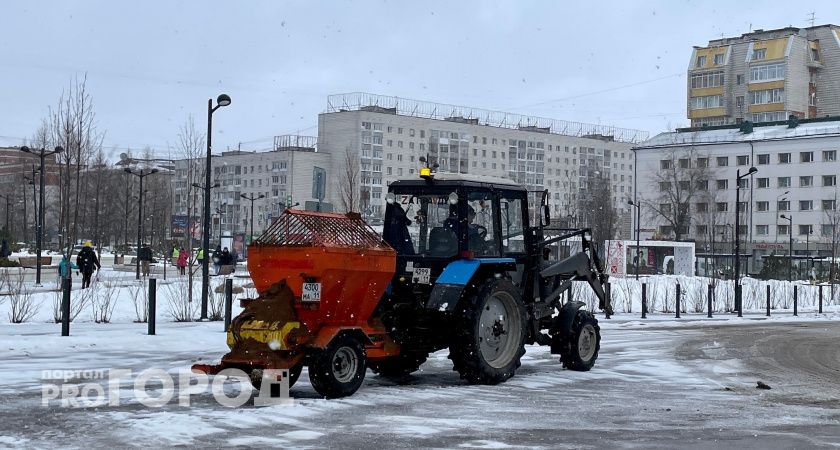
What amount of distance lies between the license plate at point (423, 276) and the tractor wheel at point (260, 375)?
216cm

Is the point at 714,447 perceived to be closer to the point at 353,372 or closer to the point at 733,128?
the point at 353,372

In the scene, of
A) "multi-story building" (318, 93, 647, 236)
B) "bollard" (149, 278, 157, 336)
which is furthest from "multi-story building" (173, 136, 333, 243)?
"bollard" (149, 278, 157, 336)

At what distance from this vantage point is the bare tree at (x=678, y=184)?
318 ft

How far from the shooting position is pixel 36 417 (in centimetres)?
997

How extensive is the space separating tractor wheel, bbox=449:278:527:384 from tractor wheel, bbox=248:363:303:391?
2.12 m

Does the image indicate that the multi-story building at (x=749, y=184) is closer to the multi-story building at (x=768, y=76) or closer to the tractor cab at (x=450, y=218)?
the multi-story building at (x=768, y=76)

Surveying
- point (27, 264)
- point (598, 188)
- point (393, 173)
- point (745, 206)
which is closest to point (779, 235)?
point (745, 206)

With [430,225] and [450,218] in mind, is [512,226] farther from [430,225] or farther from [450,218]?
[430,225]

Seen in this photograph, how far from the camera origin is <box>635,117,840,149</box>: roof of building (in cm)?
9269

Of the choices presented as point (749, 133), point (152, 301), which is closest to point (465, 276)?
point (152, 301)

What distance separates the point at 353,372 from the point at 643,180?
93.5m

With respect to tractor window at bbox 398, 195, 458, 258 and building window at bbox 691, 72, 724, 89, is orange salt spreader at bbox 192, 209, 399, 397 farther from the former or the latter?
building window at bbox 691, 72, 724, 89

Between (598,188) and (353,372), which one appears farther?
(598,188)

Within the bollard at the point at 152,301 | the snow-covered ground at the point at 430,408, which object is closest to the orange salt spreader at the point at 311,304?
the snow-covered ground at the point at 430,408
